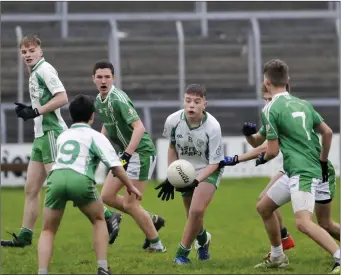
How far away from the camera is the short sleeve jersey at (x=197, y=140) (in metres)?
9.34

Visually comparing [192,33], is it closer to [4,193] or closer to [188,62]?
[188,62]

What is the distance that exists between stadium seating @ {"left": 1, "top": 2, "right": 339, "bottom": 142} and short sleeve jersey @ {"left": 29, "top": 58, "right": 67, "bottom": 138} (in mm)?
16921

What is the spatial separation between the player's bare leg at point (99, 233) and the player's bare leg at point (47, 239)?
27cm

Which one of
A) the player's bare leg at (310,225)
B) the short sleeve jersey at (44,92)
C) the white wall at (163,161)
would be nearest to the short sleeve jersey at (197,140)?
the player's bare leg at (310,225)

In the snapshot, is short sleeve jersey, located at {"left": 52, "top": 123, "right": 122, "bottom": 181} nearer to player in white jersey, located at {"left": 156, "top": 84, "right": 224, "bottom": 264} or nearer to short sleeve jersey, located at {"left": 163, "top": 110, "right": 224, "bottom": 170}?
player in white jersey, located at {"left": 156, "top": 84, "right": 224, "bottom": 264}

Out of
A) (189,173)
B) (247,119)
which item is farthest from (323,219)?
(247,119)

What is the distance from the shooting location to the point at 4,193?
2195 centimetres

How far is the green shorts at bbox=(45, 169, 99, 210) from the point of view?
7.81 metres

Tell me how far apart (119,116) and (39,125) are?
98 cm

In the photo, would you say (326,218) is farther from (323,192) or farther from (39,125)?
(39,125)

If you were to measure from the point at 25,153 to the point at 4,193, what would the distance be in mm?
1839

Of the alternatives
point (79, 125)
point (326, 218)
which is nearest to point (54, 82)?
point (79, 125)

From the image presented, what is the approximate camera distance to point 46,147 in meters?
10.3

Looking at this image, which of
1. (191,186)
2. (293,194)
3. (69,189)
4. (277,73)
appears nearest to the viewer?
(69,189)
